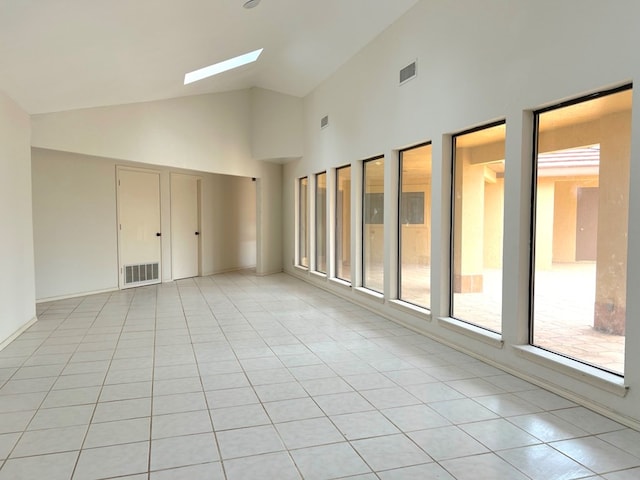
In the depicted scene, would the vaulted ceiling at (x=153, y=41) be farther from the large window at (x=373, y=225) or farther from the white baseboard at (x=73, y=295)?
the white baseboard at (x=73, y=295)

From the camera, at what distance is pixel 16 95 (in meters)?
5.05

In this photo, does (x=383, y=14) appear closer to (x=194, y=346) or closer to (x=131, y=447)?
(x=194, y=346)

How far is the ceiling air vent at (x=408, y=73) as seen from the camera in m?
5.34

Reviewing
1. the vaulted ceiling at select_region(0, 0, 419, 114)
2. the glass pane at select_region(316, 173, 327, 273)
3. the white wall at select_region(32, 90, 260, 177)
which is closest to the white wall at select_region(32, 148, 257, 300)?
the white wall at select_region(32, 90, 260, 177)

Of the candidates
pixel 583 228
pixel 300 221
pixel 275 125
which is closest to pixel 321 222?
pixel 300 221

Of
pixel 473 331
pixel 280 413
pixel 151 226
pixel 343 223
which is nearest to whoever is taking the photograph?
pixel 280 413

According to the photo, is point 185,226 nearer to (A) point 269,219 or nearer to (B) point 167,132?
(A) point 269,219

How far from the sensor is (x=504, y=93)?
13.1ft

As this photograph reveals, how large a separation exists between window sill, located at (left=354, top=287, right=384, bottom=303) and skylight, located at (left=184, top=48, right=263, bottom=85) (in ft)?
13.2

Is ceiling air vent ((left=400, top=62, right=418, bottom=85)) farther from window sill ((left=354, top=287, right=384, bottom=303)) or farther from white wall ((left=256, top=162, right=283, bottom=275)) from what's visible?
white wall ((left=256, top=162, right=283, bottom=275))

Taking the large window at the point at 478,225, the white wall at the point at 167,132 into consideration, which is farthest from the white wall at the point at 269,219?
the large window at the point at 478,225

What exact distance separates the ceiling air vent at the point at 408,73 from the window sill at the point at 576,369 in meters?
3.23

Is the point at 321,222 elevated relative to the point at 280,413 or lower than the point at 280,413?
elevated

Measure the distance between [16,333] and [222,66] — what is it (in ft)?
15.8
